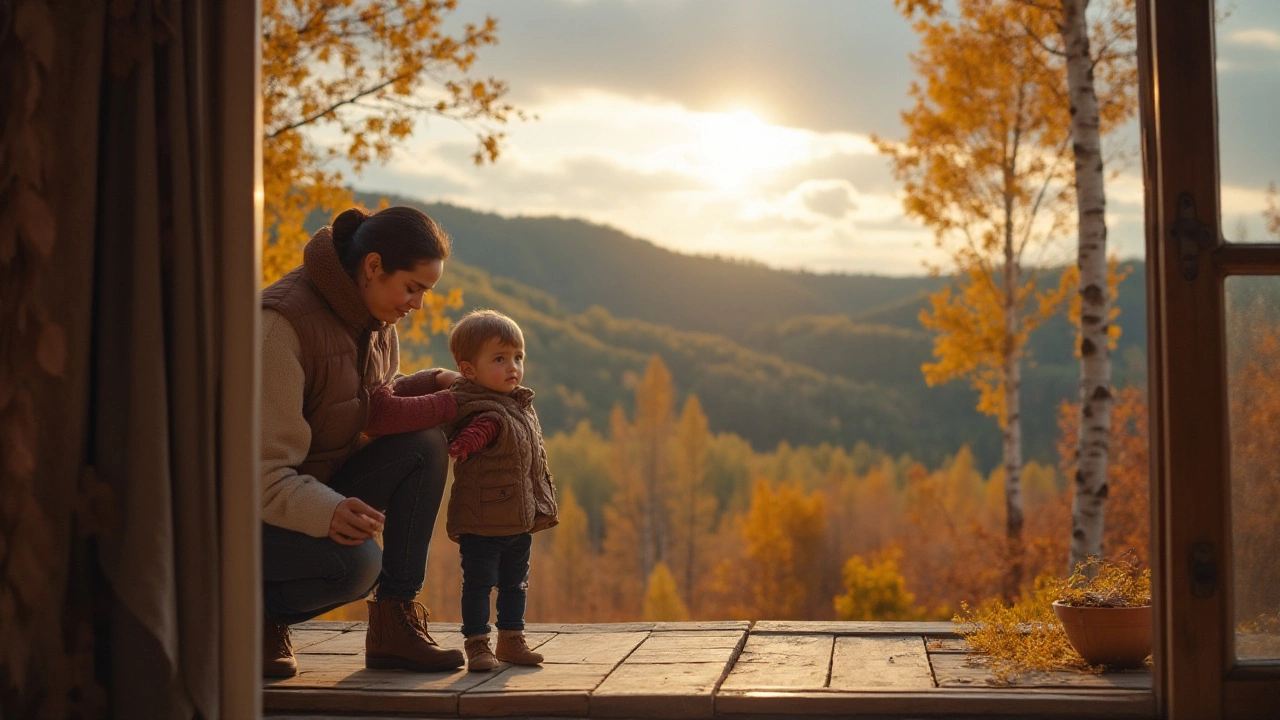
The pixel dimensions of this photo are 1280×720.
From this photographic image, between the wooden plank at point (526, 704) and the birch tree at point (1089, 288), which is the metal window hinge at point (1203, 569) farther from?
the birch tree at point (1089, 288)

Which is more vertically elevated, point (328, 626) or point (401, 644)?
point (401, 644)

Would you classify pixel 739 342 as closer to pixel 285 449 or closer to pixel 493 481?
pixel 493 481

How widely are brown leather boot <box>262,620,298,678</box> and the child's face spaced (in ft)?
3.14

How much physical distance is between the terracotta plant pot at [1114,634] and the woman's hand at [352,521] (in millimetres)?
2095

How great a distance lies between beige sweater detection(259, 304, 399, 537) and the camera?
3.12 m

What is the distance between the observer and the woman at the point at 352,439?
10.3 ft

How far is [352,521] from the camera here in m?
3.11

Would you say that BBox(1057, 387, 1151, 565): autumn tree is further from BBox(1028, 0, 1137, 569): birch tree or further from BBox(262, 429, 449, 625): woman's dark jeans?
BBox(262, 429, 449, 625): woman's dark jeans

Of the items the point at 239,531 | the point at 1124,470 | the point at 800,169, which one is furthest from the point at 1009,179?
the point at 800,169

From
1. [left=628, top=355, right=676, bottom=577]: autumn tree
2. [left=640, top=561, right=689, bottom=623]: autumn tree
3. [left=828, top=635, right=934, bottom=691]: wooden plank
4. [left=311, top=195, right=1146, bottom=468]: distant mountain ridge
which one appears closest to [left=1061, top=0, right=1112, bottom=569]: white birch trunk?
[left=828, top=635, right=934, bottom=691]: wooden plank

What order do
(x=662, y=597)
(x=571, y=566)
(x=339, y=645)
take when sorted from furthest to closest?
(x=571, y=566) < (x=662, y=597) < (x=339, y=645)

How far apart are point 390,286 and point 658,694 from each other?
4.50 ft

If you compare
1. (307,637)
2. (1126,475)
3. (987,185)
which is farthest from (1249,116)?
(1126,475)

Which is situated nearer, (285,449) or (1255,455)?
(1255,455)
